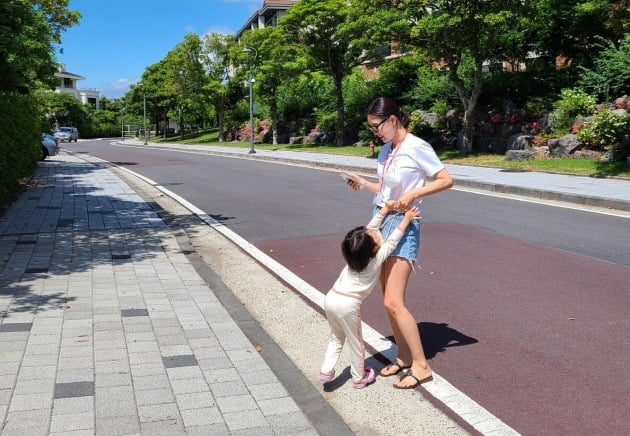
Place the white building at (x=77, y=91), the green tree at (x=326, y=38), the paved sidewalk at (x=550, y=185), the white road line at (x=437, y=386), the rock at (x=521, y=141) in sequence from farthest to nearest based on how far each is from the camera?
the white building at (x=77, y=91), the green tree at (x=326, y=38), the rock at (x=521, y=141), the paved sidewalk at (x=550, y=185), the white road line at (x=437, y=386)

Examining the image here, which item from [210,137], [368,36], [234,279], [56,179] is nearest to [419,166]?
[234,279]

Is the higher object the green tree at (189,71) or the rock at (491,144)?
the green tree at (189,71)

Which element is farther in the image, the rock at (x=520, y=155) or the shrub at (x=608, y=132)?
the rock at (x=520, y=155)

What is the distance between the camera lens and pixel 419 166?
371 centimetres

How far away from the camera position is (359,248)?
3.57 meters

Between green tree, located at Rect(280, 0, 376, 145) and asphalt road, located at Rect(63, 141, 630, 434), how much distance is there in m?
20.5

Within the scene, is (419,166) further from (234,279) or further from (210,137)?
(210,137)

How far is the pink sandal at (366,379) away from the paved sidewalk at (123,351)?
48cm

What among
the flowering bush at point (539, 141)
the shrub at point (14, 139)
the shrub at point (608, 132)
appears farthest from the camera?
the flowering bush at point (539, 141)

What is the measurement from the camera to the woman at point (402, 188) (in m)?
3.69

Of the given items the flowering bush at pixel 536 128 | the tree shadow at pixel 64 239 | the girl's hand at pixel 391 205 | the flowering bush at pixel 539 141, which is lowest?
the tree shadow at pixel 64 239

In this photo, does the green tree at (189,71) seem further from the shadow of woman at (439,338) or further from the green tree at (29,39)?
the shadow of woman at (439,338)

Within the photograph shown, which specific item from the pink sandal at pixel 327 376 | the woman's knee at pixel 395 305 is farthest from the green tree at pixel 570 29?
the pink sandal at pixel 327 376

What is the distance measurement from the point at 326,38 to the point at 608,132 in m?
18.0
